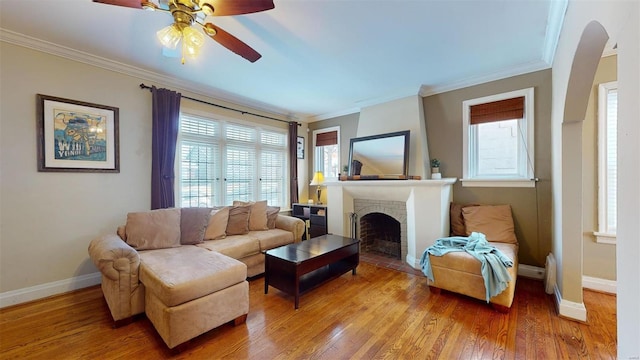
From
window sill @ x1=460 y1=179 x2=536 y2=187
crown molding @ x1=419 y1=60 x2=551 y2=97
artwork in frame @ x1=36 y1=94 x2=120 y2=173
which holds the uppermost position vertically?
crown molding @ x1=419 y1=60 x2=551 y2=97

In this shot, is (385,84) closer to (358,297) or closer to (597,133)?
Result: (597,133)

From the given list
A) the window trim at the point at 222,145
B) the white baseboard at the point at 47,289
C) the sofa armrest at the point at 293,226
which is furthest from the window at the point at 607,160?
the white baseboard at the point at 47,289

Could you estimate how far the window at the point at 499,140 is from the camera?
3107 mm

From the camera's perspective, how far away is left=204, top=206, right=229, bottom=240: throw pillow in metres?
3.17

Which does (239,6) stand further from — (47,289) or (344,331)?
(47,289)

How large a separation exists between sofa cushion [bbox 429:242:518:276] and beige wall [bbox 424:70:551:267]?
608 mm

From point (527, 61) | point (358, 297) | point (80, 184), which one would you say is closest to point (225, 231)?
point (80, 184)

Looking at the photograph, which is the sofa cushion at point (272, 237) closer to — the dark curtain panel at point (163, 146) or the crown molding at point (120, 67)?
the dark curtain panel at point (163, 146)

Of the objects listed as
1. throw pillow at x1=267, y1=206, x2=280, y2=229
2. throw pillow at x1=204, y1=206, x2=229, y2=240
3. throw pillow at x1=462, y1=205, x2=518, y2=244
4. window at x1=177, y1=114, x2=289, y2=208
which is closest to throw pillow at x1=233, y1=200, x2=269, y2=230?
throw pillow at x1=267, y1=206, x2=280, y2=229

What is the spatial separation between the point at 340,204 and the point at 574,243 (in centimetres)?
275

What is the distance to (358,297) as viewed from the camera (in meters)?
2.63

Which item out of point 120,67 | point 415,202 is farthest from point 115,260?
point 415,202

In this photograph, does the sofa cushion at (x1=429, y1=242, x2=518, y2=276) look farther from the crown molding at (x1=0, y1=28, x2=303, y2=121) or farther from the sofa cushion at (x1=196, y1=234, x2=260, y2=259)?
the crown molding at (x1=0, y1=28, x2=303, y2=121)

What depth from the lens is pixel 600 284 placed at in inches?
106
